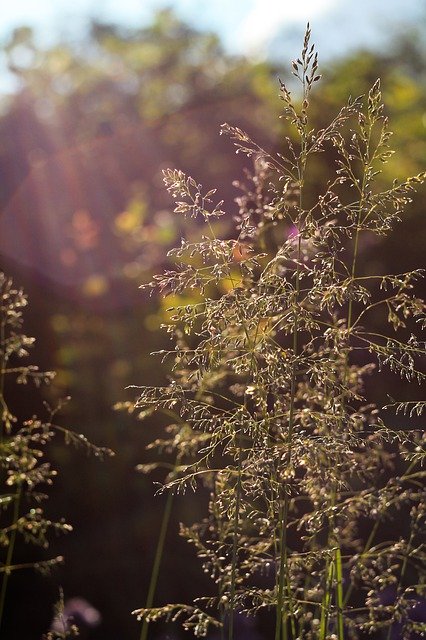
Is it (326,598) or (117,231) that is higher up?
(117,231)

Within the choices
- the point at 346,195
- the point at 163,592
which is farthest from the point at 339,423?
the point at 346,195

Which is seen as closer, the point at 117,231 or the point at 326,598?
the point at 326,598

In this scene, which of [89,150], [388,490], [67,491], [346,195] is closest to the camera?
[388,490]

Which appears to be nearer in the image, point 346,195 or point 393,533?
point 393,533

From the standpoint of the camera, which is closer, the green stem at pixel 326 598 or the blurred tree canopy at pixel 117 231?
the green stem at pixel 326 598

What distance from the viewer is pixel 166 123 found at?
8148 millimetres

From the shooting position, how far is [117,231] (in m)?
5.07

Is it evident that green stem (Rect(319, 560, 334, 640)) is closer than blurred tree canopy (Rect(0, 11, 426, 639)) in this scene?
Yes

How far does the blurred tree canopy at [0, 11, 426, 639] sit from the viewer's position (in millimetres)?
3793

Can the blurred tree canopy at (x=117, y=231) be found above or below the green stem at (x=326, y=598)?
above

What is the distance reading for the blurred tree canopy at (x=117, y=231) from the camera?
379 centimetres

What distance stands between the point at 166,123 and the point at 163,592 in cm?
543

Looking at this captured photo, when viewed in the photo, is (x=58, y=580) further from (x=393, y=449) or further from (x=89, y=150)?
(x=89, y=150)

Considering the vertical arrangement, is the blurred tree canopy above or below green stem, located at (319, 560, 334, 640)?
above
